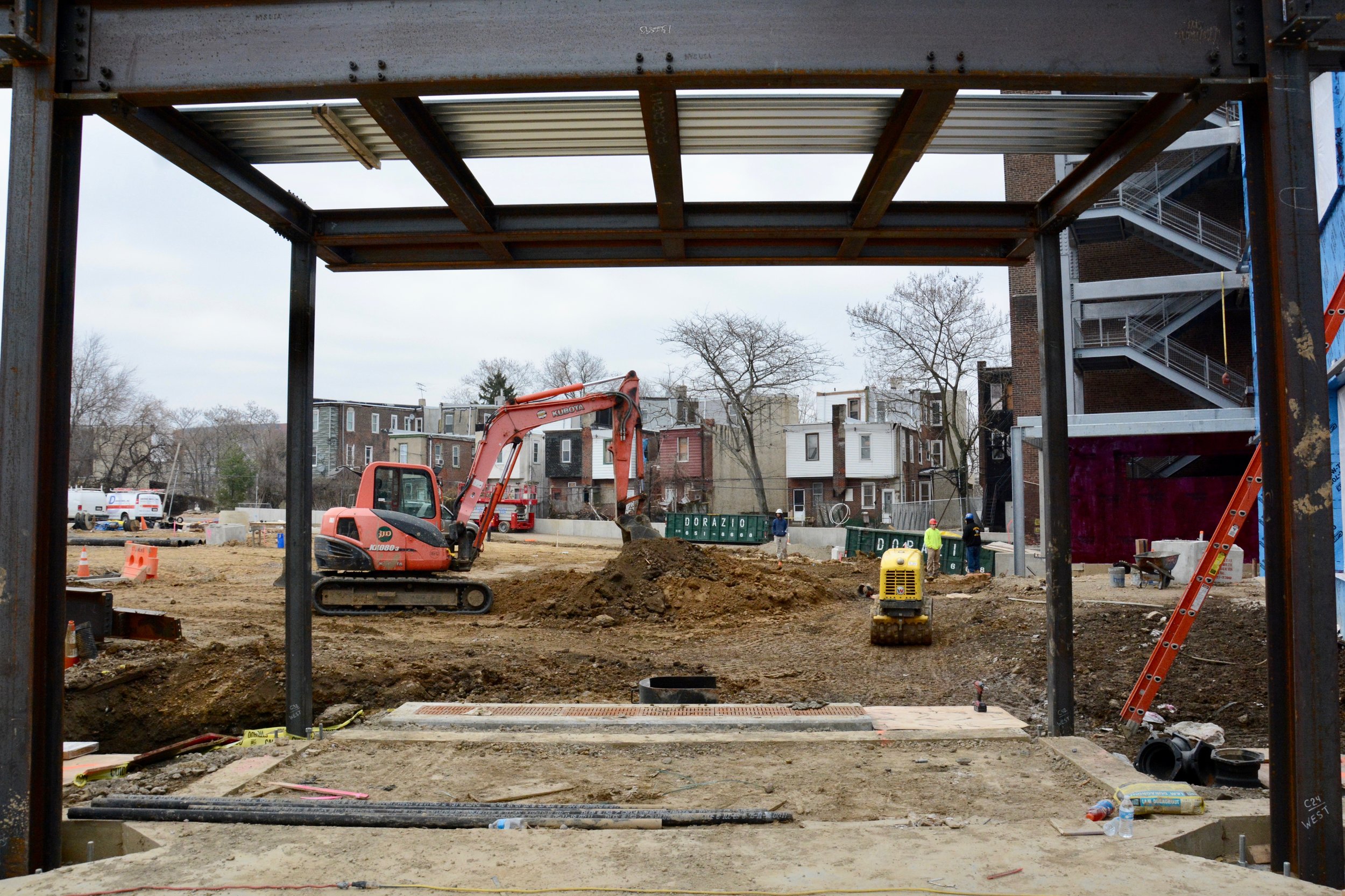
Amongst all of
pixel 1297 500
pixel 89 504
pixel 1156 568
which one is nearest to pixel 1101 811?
pixel 1297 500

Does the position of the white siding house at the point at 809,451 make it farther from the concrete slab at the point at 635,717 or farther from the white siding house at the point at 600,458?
the concrete slab at the point at 635,717

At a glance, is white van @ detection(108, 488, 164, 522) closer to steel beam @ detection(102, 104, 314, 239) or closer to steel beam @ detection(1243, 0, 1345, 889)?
steel beam @ detection(102, 104, 314, 239)

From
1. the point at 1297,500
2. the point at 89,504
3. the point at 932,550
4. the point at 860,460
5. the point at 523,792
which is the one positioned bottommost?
the point at 523,792

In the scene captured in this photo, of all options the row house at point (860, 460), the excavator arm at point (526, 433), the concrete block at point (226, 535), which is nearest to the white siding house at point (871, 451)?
the row house at point (860, 460)

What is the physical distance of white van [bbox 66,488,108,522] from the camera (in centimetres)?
4925

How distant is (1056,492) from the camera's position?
6.84 meters

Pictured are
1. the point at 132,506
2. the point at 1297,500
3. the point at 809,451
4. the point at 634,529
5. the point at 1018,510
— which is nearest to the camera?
the point at 1297,500

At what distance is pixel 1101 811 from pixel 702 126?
15.0 feet

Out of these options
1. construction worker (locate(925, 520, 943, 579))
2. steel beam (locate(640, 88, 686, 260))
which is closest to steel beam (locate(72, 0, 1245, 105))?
steel beam (locate(640, 88, 686, 260))

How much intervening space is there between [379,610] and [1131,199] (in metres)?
25.9

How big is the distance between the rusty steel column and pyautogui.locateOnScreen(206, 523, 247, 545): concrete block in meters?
39.2

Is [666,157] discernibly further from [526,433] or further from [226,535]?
[226,535]

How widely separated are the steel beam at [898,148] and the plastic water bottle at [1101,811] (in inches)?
154

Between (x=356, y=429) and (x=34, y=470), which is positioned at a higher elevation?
(x=356, y=429)
